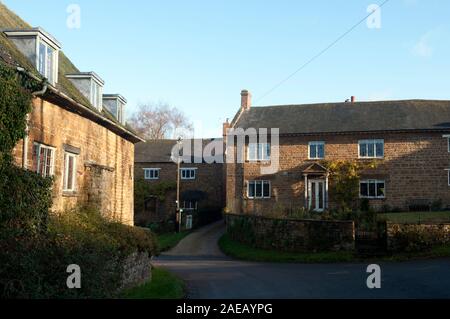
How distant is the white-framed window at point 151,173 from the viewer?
151 ft

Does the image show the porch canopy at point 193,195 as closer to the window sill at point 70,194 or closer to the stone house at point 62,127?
the stone house at point 62,127

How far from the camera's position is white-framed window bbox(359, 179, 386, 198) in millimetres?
33156

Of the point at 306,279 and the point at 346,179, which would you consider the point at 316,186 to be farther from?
the point at 306,279

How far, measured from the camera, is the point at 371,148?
33.7 m

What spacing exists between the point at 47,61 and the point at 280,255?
13.8 meters

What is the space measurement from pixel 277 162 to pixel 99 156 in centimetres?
1842

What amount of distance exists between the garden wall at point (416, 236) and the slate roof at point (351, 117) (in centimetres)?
1319

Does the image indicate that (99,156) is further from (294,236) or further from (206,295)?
(294,236)

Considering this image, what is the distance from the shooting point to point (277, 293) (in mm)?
13383

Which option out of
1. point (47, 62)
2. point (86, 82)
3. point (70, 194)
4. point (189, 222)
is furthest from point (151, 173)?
point (47, 62)

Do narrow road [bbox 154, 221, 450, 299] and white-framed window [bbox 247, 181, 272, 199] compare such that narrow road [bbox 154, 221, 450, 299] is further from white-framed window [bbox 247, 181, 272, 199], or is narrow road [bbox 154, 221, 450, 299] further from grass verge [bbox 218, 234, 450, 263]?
white-framed window [bbox 247, 181, 272, 199]

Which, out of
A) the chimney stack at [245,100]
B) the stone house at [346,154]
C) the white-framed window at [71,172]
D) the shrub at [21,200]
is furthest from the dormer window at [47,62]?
the chimney stack at [245,100]

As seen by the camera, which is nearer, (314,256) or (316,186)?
(314,256)

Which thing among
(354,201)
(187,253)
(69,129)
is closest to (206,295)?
(69,129)
